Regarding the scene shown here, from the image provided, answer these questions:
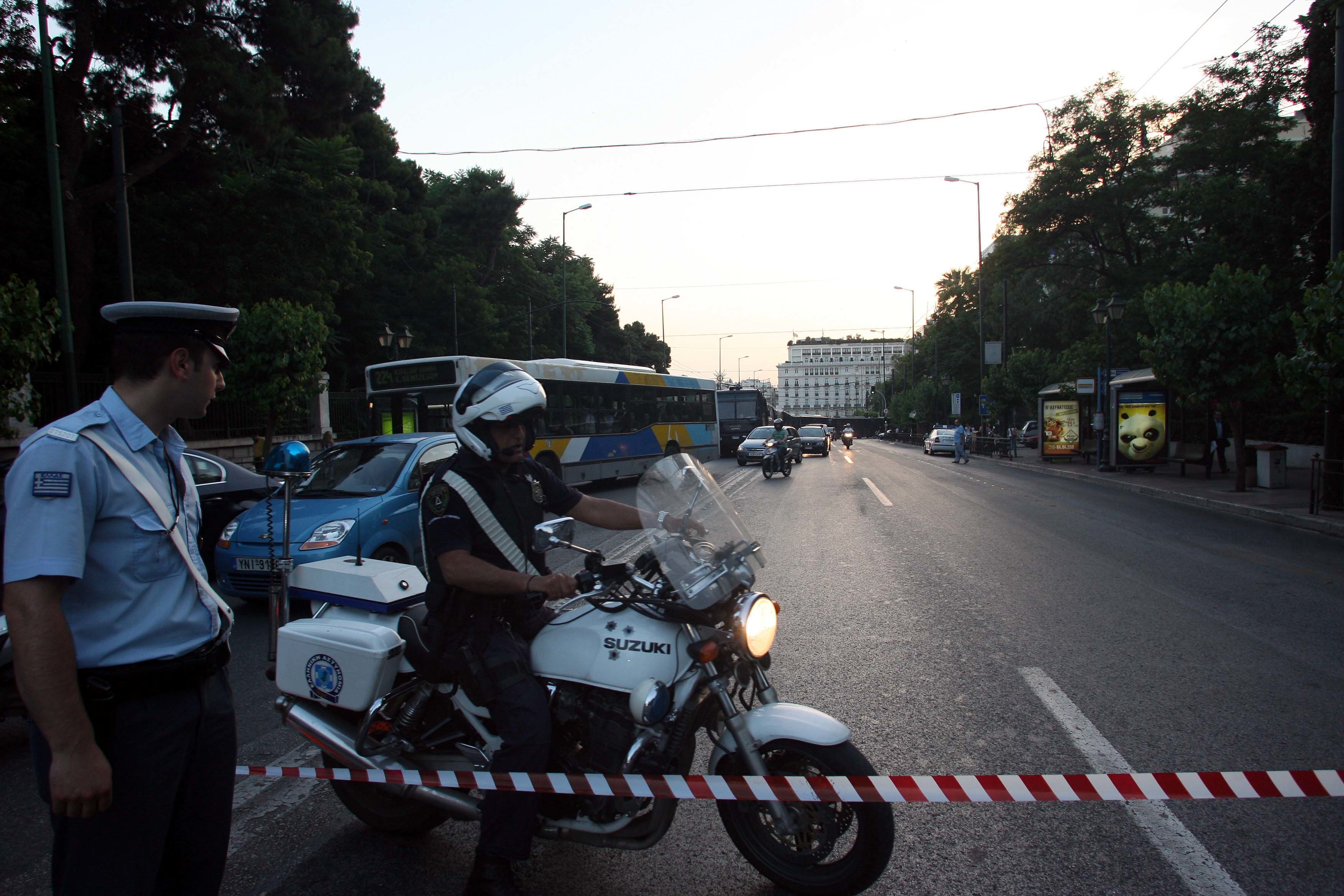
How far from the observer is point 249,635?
658 cm

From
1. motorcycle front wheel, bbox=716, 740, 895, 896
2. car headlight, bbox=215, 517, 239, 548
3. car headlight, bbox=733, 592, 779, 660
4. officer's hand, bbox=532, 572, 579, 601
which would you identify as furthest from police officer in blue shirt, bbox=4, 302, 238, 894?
car headlight, bbox=215, 517, 239, 548

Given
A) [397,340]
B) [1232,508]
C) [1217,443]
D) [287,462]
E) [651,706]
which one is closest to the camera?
[651,706]

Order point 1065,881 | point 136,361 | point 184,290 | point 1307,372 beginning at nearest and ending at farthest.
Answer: point 136,361, point 1065,881, point 1307,372, point 184,290

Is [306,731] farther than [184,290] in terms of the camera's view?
No

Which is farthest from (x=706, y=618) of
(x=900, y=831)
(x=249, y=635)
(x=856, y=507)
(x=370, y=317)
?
(x=370, y=317)

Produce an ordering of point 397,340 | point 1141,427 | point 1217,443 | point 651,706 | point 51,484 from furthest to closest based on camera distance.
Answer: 1. point 1141,427
2. point 397,340
3. point 1217,443
4. point 651,706
5. point 51,484

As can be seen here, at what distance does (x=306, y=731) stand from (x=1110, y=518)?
13.8 metres

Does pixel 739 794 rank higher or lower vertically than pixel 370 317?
lower

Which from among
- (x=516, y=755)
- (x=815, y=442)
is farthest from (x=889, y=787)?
(x=815, y=442)

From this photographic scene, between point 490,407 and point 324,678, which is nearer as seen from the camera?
point 490,407

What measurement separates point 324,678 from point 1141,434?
86.0 feet

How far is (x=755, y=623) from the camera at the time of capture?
2631 millimetres

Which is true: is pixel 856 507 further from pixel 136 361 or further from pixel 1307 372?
pixel 136 361

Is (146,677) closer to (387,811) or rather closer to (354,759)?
(354,759)
